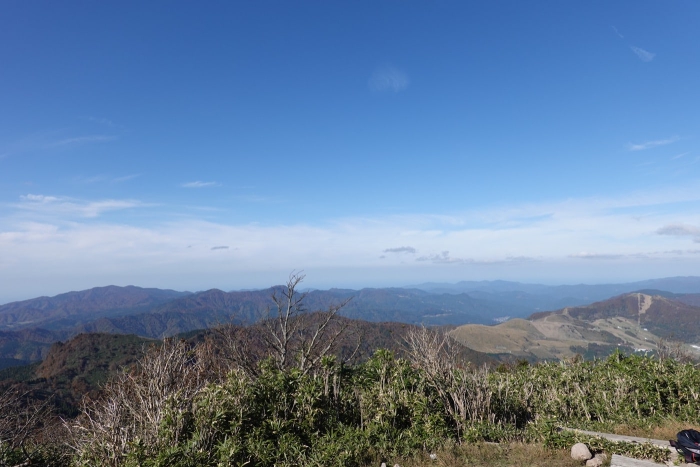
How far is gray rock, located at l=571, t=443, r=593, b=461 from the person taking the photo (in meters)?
6.32

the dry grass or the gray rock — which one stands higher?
the gray rock

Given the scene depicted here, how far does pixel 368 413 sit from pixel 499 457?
287cm

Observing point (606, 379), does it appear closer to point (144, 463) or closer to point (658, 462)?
point (658, 462)

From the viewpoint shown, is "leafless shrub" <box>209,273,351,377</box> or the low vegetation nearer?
the low vegetation

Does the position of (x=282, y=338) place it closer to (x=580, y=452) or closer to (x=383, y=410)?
(x=383, y=410)

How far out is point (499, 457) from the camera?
6.73 meters

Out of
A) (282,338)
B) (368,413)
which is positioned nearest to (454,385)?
(368,413)

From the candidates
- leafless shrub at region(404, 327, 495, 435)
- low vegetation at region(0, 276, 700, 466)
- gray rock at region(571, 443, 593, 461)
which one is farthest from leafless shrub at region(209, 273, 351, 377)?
gray rock at region(571, 443, 593, 461)

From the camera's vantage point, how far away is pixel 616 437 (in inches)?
285

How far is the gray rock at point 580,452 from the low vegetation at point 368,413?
227 mm

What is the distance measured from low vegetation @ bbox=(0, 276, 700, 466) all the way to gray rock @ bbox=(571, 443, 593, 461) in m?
0.23

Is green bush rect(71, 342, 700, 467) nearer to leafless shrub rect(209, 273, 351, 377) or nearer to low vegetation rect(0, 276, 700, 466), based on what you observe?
low vegetation rect(0, 276, 700, 466)

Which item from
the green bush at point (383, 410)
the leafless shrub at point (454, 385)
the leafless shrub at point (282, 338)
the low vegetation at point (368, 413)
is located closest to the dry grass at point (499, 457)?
the low vegetation at point (368, 413)

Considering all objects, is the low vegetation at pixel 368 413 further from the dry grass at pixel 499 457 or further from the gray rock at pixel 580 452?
the gray rock at pixel 580 452
